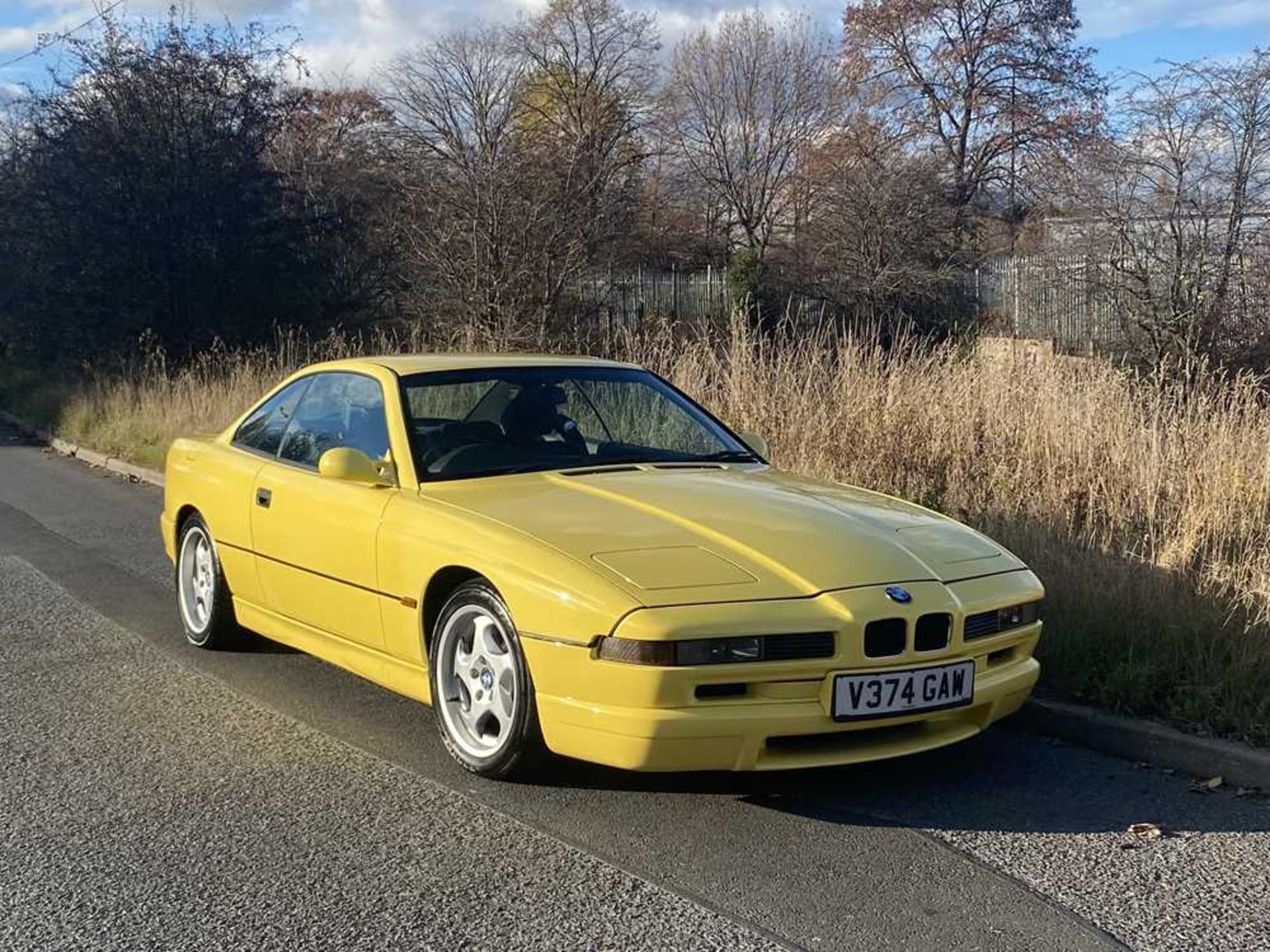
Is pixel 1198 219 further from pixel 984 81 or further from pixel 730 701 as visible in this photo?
pixel 984 81

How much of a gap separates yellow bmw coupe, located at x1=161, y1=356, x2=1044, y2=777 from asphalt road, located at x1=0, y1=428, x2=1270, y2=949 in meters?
0.26

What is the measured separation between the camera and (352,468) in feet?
16.2

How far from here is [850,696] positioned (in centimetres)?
396

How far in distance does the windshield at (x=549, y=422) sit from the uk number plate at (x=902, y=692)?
174 cm

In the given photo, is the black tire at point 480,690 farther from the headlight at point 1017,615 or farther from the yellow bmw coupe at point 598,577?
the headlight at point 1017,615

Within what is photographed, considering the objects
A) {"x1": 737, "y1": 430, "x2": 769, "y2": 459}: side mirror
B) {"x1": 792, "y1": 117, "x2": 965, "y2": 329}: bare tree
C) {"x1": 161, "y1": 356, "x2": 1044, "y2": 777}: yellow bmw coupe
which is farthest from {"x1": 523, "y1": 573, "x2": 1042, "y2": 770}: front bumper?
{"x1": 792, "y1": 117, "x2": 965, "y2": 329}: bare tree

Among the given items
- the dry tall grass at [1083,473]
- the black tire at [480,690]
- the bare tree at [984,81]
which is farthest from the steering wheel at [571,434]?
the bare tree at [984,81]

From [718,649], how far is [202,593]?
3389mm

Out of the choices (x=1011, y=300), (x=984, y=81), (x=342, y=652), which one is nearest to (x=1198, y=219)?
(x=1011, y=300)

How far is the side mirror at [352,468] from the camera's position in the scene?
16.2ft

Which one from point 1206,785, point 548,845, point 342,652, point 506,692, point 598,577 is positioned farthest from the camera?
point 342,652

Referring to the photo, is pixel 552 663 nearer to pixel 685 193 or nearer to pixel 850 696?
pixel 850 696

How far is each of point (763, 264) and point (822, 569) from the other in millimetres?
26642

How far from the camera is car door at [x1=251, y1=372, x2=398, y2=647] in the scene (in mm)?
4934
